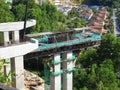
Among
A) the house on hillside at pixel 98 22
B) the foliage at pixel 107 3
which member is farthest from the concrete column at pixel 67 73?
the foliage at pixel 107 3

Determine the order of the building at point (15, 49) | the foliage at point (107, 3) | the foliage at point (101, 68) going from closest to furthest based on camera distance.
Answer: the building at point (15, 49) → the foliage at point (101, 68) → the foliage at point (107, 3)

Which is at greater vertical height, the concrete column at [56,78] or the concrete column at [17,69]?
the concrete column at [17,69]

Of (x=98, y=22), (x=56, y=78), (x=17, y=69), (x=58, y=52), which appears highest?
(x=58, y=52)

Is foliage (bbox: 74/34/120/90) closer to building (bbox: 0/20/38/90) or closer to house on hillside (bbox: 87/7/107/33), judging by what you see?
building (bbox: 0/20/38/90)

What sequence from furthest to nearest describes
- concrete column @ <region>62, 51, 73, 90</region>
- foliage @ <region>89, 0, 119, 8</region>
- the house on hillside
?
foliage @ <region>89, 0, 119, 8</region> < the house on hillside < concrete column @ <region>62, 51, 73, 90</region>

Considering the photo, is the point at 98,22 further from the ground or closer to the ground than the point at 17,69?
closer to the ground

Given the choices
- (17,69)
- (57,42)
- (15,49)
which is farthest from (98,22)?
(15,49)

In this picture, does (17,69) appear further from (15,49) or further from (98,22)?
(98,22)

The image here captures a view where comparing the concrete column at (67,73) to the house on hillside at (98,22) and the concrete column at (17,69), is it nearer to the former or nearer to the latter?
the concrete column at (17,69)

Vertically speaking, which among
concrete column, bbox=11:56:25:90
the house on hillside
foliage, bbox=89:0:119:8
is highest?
concrete column, bbox=11:56:25:90

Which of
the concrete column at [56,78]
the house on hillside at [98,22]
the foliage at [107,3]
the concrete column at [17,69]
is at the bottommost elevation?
the house on hillside at [98,22]

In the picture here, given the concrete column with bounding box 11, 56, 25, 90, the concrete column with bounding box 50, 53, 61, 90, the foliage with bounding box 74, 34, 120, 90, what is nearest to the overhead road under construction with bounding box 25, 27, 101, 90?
the concrete column with bounding box 50, 53, 61, 90

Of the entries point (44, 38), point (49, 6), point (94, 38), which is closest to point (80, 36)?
point (94, 38)
